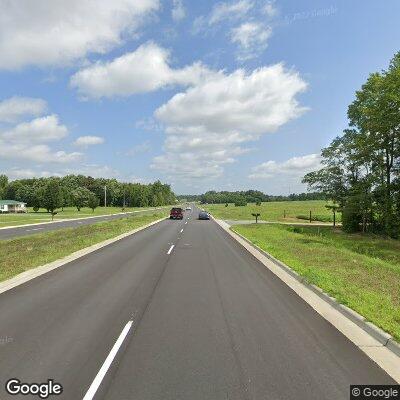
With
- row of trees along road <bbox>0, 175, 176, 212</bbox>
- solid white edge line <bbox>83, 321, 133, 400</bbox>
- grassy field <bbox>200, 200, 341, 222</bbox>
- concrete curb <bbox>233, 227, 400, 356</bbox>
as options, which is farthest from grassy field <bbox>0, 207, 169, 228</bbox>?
solid white edge line <bbox>83, 321, 133, 400</bbox>

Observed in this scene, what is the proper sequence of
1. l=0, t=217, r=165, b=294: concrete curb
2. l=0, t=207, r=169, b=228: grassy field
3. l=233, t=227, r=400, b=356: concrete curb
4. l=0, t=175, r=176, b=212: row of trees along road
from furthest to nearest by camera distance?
l=0, t=175, r=176, b=212: row of trees along road, l=0, t=207, r=169, b=228: grassy field, l=0, t=217, r=165, b=294: concrete curb, l=233, t=227, r=400, b=356: concrete curb

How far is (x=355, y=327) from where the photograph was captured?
760cm

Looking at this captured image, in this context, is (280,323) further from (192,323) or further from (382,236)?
(382,236)

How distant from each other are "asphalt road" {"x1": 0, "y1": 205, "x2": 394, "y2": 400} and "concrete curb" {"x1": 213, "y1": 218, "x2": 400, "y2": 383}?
0.19m

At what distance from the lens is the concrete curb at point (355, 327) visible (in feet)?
19.7

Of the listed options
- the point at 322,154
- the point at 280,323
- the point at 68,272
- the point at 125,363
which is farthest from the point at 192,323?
the point at 322,154

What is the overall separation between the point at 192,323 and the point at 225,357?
1830 mm

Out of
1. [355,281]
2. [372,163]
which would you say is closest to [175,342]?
[355,281]

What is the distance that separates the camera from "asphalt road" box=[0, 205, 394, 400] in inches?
199

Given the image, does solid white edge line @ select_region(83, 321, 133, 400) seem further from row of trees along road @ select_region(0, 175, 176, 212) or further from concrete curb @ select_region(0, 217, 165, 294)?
row of trees along road @ select_region(0, 175, 176, 212)

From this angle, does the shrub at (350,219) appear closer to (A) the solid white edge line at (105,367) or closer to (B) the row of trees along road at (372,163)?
(B) the row of trees along road at (372,163)

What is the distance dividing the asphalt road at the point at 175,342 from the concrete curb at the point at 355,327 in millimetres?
192

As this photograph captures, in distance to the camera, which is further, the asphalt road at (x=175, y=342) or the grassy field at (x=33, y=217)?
the grassy field at (x=33, y=217)

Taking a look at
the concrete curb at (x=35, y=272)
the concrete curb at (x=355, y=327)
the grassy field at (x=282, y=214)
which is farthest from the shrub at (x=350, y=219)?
the concrete curb at (x=355, y=327)
